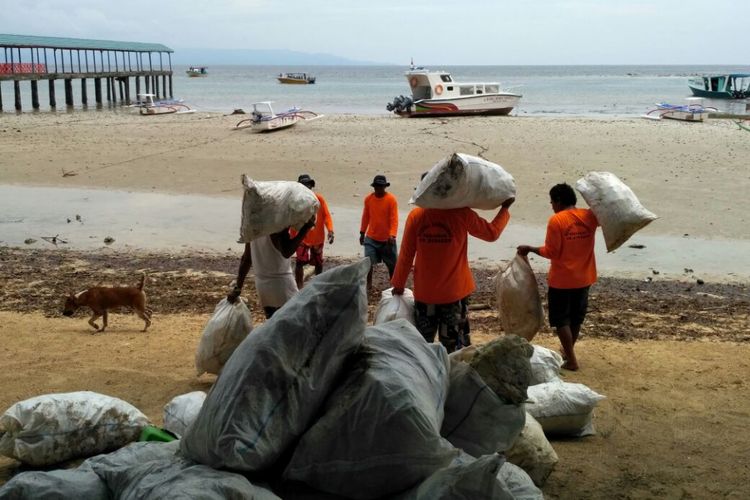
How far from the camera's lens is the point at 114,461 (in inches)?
107

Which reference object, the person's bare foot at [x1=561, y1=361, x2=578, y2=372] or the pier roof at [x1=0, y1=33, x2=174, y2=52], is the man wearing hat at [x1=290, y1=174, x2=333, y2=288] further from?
the pier roof at [x1=0, y1=33, x2=174, y2=52]

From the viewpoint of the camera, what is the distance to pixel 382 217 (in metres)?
8.05

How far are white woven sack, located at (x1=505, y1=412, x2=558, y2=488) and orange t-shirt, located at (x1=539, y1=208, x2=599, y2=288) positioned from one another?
6.44 ft

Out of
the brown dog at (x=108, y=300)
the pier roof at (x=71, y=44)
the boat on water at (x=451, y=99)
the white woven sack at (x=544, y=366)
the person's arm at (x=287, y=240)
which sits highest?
the pier roof at (x=71, y=44)

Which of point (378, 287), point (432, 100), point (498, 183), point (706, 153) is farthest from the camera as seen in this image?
point (432, 100)

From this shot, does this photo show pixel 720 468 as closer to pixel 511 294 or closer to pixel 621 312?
pixel 511 294

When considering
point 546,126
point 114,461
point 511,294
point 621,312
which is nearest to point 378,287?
point 621,312

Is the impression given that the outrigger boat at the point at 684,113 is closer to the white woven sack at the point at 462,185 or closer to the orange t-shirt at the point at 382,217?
the orange t-shirt at the point at 382,217

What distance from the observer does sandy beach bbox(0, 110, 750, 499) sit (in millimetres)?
4352

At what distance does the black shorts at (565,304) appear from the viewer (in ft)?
17.9

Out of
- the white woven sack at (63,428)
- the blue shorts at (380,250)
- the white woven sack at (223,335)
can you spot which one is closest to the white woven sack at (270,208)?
the white woven sack at (223,335)

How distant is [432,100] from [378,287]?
2442cm

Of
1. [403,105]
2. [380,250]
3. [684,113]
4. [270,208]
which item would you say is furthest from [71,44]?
[270,208]

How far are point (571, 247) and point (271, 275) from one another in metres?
2.06
